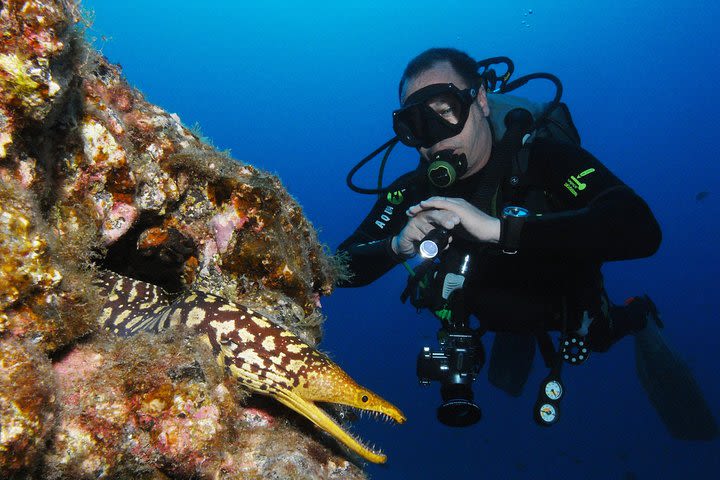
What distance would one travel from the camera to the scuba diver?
3301mm

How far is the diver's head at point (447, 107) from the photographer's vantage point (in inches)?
163

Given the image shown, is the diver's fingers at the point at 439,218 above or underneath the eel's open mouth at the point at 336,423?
above

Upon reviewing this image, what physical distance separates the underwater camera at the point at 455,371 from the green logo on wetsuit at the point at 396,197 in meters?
1.81

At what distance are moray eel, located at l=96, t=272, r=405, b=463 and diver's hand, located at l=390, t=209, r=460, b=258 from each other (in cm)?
146

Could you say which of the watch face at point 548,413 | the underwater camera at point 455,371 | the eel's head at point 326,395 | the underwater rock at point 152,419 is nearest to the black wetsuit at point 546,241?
the underwater camera at point 455,371

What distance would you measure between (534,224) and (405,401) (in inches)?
1543

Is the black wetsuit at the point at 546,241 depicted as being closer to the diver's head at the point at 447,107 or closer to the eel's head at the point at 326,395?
the diver's head at the point at 447,107

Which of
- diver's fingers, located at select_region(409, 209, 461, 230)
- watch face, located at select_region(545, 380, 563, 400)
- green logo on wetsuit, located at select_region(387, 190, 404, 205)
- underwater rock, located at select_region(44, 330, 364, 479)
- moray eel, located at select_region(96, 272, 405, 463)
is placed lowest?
underwater rock, located at select_region(44, 330, 364, 479)

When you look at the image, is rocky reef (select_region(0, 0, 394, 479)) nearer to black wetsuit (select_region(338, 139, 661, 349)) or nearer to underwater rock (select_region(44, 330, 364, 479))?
underwater rock (select_region(44, 330, 364, 479))

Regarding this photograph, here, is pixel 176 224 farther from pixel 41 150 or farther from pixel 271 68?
pixel 271 68

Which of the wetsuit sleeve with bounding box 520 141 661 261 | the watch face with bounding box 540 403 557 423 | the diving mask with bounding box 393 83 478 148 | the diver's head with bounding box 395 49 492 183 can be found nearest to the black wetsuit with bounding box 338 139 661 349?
the wetsuit sleeve with bounding box 520 141 661 261

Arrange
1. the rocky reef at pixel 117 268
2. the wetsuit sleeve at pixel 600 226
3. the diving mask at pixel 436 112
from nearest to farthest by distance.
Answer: the rocky reef at pixel 117 268 → the wetsuit sleeve at pixel 600 226 → the diving mask at pixel 436 112

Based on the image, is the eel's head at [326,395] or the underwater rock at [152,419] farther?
the eel's head at [326,395]

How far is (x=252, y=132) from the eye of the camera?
107750 mm
